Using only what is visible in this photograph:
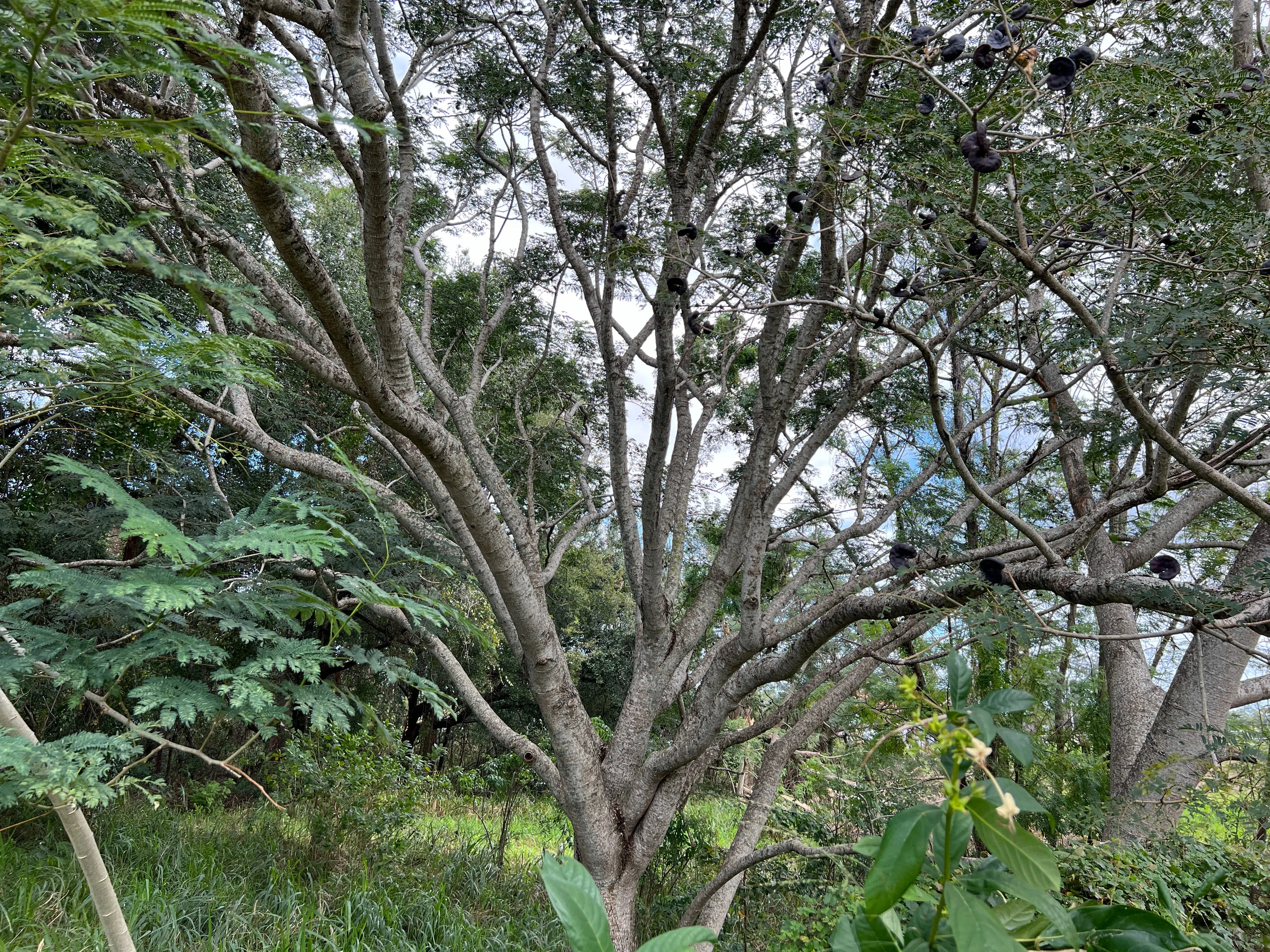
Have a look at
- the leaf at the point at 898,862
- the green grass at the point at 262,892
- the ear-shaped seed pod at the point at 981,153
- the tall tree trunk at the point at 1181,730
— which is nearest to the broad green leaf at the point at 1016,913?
the leaf at the point at 898,862

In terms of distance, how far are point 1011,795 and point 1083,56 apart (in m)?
2.27

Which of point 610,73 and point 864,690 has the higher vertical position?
point 610,73

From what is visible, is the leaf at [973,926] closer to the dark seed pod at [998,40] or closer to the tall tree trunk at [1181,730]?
the dark seed pod at [998,40]

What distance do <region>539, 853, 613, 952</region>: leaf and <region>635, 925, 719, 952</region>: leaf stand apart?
39mm

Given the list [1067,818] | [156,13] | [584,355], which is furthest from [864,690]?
[156,13]

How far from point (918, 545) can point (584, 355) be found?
5185mm

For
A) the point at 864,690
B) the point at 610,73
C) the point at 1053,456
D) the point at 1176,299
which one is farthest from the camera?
the point at 1053,456

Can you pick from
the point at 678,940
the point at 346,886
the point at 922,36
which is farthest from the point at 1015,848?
Answer: the point at 346,886

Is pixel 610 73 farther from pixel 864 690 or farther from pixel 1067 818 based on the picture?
pixel 1067 818

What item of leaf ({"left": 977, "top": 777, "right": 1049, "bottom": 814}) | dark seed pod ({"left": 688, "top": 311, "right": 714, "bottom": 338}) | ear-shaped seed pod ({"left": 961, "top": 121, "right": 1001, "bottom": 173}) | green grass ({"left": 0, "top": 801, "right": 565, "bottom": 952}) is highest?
dark seed pod ({"left": 688, "top": 311, "right": 714, "bottom": 338})

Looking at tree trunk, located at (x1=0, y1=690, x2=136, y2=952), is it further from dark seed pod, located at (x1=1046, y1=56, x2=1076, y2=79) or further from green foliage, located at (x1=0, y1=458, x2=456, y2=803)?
dark seed pod, located at (x1=1046, y1=56, x2=1076, y2=79)

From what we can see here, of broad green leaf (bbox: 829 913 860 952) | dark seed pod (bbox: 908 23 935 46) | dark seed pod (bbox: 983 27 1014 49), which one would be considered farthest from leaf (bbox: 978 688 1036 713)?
dark seed pod (bbox: 908 23 935 46)

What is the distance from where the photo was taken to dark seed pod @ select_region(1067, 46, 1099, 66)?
1.96 metres

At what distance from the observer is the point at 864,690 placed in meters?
5.70
